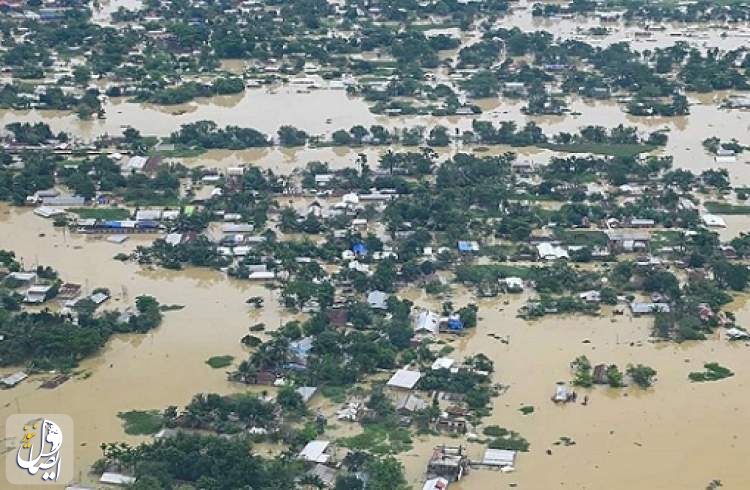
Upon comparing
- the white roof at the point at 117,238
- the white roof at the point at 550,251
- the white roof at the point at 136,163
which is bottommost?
the white roof at the point at 117,238

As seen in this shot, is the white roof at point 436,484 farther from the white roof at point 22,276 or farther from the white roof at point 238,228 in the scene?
the white roof at point 22,276

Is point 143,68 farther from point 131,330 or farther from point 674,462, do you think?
point 674,462

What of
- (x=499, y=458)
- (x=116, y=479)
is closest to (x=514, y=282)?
(x=499, y=458)

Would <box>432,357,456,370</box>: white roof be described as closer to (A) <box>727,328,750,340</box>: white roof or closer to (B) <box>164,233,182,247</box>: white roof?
(A) <box>727,328,750,340</box>: white roof

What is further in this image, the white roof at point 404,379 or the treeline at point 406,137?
the treeline at point 406,137

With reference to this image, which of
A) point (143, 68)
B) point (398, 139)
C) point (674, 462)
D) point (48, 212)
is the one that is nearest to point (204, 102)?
point (143, 68)

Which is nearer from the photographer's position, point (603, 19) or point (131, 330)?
point (131, 330)

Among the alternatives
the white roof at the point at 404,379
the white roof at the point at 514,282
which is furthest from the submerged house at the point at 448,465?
the white roof at the point at 514,282
